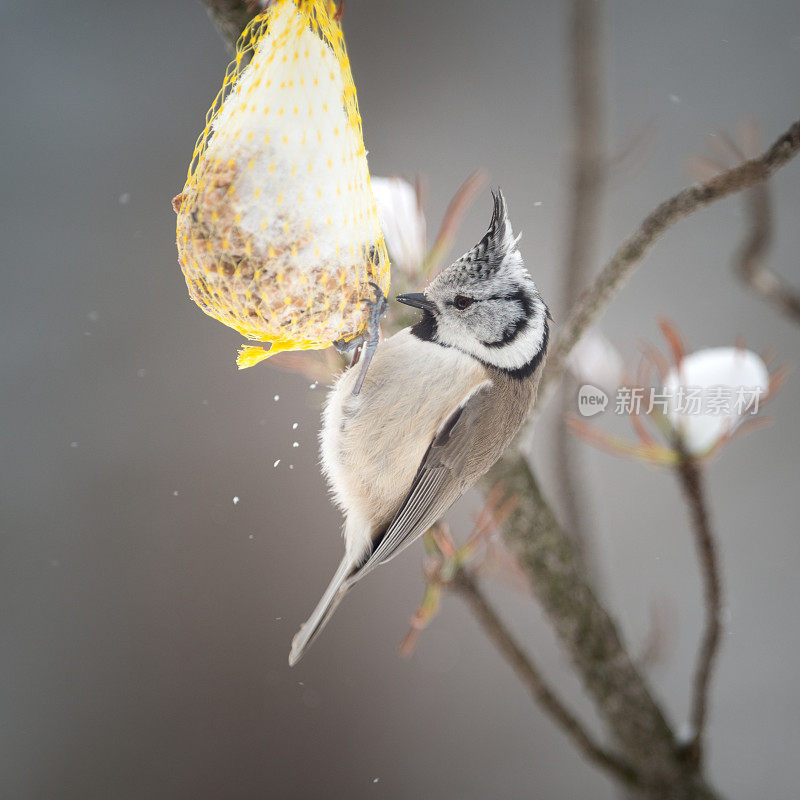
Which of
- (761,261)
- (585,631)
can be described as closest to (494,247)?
(585,631)

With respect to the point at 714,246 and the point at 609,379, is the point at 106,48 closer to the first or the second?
the point at 609,379

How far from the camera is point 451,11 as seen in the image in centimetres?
156

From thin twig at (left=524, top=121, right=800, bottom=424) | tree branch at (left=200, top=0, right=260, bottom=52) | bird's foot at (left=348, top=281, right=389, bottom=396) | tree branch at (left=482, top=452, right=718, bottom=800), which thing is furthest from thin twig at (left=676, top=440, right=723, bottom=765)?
tree branch at (left=200, top=0, right=260, bottom=52)

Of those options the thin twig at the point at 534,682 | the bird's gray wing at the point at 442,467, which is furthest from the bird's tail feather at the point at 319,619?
the thin twig at the point at 534,682

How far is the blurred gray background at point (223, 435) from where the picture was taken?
150 cm

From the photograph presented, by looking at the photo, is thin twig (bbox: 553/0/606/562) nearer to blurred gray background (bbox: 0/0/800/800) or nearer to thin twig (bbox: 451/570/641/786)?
blurred gray background (bbox: 0/0/800/800)

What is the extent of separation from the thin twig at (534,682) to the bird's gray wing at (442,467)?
206 millimetres

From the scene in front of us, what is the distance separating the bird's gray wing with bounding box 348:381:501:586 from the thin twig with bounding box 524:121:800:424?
0.61 ft

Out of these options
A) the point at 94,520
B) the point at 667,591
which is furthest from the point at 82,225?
the point at 667,591

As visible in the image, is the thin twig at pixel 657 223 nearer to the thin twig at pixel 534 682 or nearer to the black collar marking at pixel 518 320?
the black collar marking at pixel 518 320

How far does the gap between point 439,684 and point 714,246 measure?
4.15 feet

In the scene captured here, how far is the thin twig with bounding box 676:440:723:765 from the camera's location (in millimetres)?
942

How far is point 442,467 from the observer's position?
84 cm

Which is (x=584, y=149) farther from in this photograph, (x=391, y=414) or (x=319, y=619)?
(x=319, y=619)
